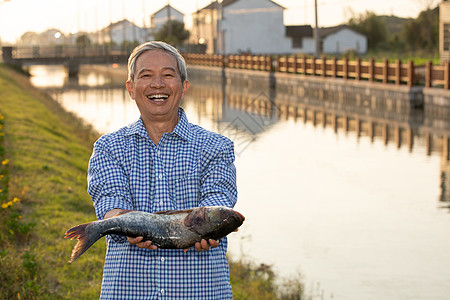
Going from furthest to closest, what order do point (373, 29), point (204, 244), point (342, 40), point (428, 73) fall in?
point (373, 29)
point (342, 40)
point (428, 73)
point (204, 244)

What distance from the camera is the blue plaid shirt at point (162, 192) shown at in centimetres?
301

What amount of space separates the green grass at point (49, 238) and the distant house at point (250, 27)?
6261 centimetres

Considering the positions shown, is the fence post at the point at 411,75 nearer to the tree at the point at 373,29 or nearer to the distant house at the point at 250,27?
the distant house at the point at 250,27

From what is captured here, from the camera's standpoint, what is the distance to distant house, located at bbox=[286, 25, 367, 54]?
78500 millimetres

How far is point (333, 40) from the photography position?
7881cm

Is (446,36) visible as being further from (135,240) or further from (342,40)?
(342,40)

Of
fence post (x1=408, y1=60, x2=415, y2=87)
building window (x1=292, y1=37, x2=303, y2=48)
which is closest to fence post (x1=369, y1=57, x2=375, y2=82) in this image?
fence post (x1=408, y1=60, x2=415, y2=87)

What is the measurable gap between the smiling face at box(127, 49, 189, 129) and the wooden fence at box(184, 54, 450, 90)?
2099cm

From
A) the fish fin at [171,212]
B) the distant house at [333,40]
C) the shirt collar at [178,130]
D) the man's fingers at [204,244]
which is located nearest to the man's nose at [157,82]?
the shirt collar at [178,130]

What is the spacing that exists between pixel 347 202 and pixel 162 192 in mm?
9465

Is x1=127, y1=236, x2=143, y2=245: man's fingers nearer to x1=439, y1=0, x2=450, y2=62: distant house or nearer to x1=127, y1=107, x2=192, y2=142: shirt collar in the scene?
x1=127, y1=107, x2=192, y2=142: shirt collar

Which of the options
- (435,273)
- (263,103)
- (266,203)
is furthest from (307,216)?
(263,103)

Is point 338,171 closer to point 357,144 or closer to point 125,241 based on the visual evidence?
point 357,144

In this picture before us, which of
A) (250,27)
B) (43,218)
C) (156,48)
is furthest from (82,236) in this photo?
(250,27)
